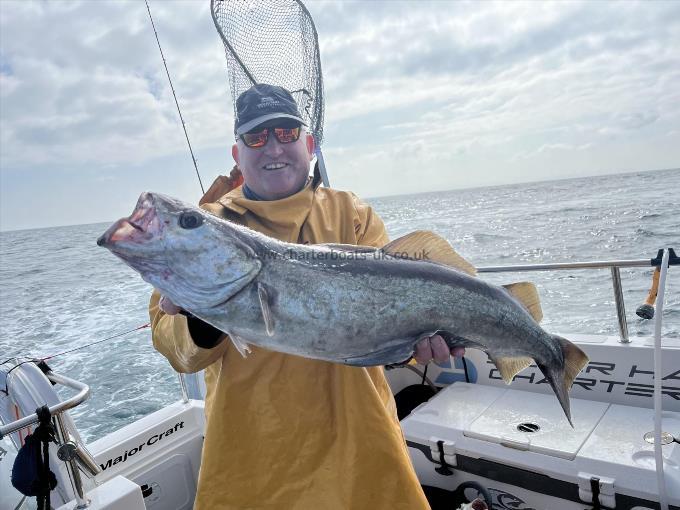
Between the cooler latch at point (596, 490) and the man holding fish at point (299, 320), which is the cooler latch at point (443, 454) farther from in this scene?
the man holding fish at point (299, 320)

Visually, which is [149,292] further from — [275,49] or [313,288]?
[313,288]

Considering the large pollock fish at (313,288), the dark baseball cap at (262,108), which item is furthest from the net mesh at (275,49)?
the large pollock fish at (313,288)

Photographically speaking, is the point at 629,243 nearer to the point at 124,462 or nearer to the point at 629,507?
the point at 629,507

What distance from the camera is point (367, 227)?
278cm

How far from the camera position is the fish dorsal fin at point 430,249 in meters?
2.30

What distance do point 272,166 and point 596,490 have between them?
3092 mm

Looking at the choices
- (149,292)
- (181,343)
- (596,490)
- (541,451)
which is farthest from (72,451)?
(149,292)

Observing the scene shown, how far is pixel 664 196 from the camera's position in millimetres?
32875

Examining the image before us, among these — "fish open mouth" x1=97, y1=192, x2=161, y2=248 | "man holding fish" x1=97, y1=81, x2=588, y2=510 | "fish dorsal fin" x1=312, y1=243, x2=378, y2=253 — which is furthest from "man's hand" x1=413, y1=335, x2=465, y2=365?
"fish open mouth" x1=97, y1=192, x2=161, y2=248

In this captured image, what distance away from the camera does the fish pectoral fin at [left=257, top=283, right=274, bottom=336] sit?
1928 mm

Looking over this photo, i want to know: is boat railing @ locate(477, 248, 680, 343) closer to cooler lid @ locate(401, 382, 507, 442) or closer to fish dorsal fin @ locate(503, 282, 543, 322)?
cooler lid @ locate(401, 382, 507, 442)

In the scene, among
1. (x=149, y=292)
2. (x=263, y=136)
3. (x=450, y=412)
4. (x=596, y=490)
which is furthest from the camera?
(x=149, y=292)

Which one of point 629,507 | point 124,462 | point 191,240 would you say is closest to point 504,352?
point 191,240

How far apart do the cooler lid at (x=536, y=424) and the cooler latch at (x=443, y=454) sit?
0.19 metres
